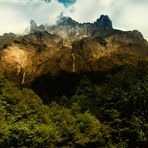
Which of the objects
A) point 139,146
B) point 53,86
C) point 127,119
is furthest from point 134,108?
point 53,86

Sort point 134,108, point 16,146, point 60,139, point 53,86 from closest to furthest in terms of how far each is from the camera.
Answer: point 16,146 → point 60,139 → point 134,108 → point 53,86

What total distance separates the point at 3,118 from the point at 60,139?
13.0 metres

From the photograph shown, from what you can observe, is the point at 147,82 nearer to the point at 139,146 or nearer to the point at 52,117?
the point at 139,146

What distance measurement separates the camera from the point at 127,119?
8869 centimetres

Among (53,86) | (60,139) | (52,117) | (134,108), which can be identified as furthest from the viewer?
(53,86)

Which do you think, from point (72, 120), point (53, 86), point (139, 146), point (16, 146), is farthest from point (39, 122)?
point (53, 86)

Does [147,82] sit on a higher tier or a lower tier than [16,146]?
higher

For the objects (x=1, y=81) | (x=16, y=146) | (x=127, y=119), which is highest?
(x=1, y=81)

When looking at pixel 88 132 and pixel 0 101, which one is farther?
pixel 0 101

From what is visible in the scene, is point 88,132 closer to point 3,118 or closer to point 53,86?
point 3,118

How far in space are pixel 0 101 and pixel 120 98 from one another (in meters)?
25.9

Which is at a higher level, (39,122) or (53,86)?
(53,86)

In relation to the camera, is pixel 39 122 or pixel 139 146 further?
pixel 39 122

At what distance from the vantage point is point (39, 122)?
90.8m
